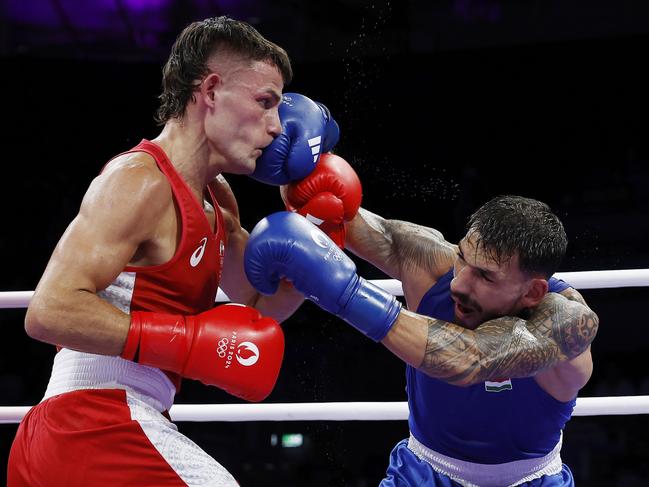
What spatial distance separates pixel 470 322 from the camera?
2395 millimetres

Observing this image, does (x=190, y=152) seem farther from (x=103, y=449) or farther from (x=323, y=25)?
(x=323, y=25)

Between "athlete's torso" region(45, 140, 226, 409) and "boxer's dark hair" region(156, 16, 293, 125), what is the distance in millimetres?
175

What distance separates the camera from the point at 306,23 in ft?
24.6

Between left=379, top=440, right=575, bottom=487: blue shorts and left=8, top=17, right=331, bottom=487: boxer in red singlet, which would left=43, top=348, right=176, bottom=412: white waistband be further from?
left=379, top=440, right=575, bottom=487: blue shorts

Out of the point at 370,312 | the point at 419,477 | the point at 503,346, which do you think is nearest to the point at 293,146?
the point at 370,312

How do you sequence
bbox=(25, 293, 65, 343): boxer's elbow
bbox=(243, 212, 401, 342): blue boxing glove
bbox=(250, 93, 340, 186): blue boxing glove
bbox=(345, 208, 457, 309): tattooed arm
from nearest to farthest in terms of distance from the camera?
bbox=(25, 293, 65, 343): boxer's elbow, bbox=(243, 212, 401, 342): blue boxing glove, bbox=(250, 93, 340, 186): blue boxing glove, bbox=(345, 208, 457, 309): tattooed arm

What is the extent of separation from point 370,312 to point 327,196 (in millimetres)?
427

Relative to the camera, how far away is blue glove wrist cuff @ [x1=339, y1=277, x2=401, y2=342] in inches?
79.0

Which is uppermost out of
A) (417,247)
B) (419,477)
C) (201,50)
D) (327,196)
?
(201,50)

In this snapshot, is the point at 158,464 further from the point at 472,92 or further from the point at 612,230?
the point at 472,92

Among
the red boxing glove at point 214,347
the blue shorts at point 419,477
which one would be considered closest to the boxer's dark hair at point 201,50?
the red boxing glove at point 214,347

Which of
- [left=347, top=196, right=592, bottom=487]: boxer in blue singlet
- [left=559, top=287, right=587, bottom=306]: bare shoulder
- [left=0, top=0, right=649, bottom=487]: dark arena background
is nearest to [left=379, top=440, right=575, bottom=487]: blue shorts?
[left=347, top=196, right=592, bottom=487]: boxer in blue singlet

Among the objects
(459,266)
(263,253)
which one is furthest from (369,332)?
(459,266)

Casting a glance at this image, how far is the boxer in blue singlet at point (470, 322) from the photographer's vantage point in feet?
6.72
